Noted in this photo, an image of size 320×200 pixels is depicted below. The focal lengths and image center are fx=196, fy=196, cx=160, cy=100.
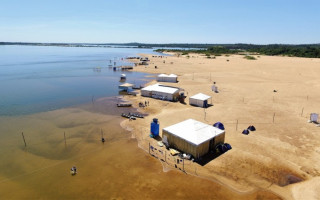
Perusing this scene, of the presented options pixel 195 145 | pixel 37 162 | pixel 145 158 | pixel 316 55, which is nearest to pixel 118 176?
pixel 145 158

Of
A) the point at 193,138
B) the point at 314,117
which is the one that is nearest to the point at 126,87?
the point at 193,138

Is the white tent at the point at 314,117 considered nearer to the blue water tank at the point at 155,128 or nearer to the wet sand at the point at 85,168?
the wet sand at the point at 85,168

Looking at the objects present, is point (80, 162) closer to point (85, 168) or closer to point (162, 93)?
point (85, 168)

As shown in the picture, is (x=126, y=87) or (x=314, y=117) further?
(x=126, y=87)

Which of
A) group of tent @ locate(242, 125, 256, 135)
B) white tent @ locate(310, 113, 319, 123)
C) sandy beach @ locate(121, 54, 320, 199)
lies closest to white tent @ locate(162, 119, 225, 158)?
sandy beach @ locate(121, 54, 320, 199)

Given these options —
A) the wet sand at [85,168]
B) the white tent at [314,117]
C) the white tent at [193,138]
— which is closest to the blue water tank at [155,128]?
the white tent at [193,138]

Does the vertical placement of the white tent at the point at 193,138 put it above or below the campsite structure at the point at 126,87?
below

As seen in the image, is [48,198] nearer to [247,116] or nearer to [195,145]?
[195,145]
